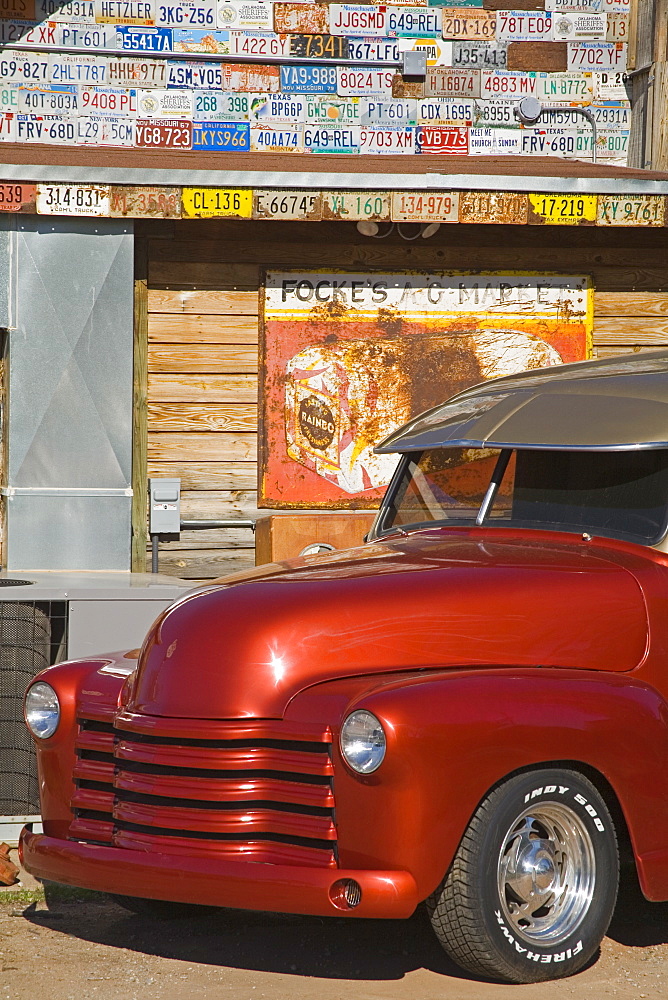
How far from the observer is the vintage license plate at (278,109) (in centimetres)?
984

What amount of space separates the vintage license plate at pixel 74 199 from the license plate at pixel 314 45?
3.34m

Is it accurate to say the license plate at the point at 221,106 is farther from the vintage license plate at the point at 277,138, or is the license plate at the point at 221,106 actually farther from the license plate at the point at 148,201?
the license plate at the point at 148,201

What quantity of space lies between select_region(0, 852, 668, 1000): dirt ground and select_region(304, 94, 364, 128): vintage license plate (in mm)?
7015

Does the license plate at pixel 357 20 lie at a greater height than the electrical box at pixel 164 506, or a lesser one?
greater

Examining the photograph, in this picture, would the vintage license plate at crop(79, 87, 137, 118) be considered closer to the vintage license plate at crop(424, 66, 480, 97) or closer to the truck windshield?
the vintage license plate at crop(424, 66, 480, 97)

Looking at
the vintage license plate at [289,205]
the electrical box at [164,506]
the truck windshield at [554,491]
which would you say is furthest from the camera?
the electrical box at [164,506]

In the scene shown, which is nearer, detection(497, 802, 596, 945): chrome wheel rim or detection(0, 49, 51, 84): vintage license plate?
detection(497, 802, 596, 945): chrome wheel rim

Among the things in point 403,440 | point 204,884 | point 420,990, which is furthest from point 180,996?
point 403,440

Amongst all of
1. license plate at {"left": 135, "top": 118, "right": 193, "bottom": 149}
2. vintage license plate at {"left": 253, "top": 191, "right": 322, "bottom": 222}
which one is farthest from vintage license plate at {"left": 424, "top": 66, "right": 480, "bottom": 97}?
vintage license plate at {"left": 253, "top": 191, "right": 322, "bottom": 222}

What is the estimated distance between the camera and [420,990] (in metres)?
3.55

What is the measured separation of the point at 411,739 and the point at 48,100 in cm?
785

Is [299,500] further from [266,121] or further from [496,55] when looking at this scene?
[496,55]

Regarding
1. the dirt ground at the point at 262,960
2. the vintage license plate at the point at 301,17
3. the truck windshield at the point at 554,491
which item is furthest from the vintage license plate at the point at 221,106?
the dirt ground at the point at 262,960

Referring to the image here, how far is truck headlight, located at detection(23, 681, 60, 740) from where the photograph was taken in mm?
4129
